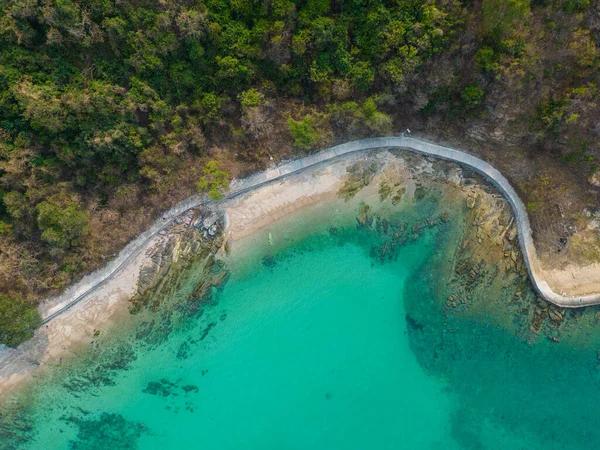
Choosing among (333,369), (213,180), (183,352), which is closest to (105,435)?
(183,352)

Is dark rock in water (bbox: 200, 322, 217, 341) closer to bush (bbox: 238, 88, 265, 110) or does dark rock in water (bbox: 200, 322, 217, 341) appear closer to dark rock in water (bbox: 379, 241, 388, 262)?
dark rock in water (bbox: 379, 241, 388, 262)

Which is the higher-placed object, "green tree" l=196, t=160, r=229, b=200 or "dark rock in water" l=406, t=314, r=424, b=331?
"green tree" l=196, t=160, r=229, b=200

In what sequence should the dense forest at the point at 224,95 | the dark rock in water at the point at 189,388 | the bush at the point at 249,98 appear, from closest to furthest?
the dense forest at the point at 224,95 < the bush at the point at 249,98 < the dark rock in water at the point at 189,388

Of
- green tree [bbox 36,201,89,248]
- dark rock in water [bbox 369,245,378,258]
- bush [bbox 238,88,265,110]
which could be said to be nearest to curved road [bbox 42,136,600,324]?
green tree [bbox 36,201,89,248]

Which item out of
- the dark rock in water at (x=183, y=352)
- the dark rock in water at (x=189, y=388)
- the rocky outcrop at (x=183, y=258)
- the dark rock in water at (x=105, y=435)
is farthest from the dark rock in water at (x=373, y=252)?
the dark rock in water at (x=105, y=435)

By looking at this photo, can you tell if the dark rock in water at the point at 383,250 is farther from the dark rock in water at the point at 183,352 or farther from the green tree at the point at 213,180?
the dark rock in water at the point at 183,352

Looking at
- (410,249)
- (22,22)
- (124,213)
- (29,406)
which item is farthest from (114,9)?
(29,406)

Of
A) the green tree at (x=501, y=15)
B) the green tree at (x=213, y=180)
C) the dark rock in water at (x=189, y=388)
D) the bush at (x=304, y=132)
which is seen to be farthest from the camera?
the dark rock in water at (x=189, y=388)
